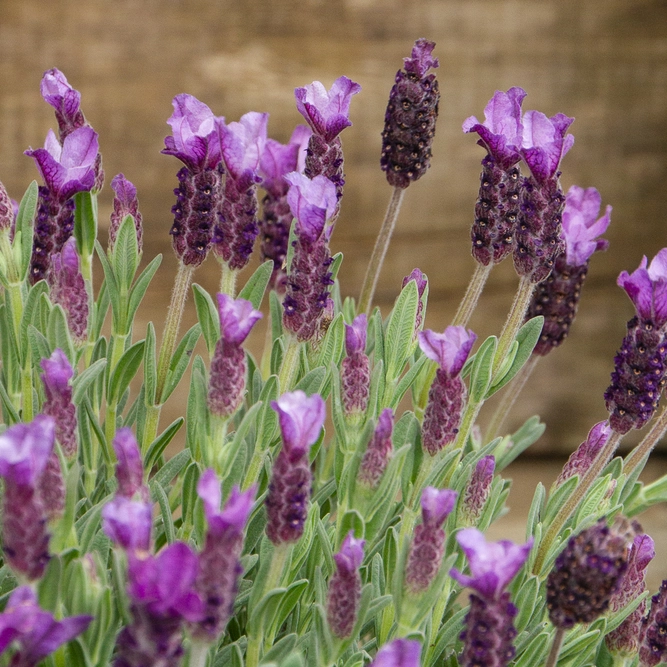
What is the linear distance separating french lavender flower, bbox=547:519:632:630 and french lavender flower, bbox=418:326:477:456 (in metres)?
0.13

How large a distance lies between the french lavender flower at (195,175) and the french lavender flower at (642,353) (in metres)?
0.28

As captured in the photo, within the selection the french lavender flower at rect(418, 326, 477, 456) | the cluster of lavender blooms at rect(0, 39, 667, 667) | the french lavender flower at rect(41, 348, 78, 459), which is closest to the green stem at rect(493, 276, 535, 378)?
the cluster of lavender blooms at rect(0, 39, 667, 667)

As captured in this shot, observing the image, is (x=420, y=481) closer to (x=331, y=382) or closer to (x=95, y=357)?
(x=331, y=382)

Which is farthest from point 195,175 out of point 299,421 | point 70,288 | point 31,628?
point 31,628

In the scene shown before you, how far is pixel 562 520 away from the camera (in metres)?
0.71

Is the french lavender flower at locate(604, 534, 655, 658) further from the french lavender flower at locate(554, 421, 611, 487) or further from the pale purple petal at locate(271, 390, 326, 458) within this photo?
the pale purple petal at locate(271, 390, 326, 458)

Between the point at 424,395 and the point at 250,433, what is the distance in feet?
0.49

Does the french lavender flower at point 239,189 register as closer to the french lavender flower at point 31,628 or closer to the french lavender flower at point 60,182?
the french lavender flower at point 60,182

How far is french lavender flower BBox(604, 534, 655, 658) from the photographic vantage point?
664mm

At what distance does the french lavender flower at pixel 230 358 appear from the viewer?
0.55 m

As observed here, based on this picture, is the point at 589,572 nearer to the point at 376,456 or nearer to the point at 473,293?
the point at 376,456

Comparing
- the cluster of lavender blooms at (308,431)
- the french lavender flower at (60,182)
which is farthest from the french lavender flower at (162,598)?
the french lavender flower at (60,182)

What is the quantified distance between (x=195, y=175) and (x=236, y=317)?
0.51ft

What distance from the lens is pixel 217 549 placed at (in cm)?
43
